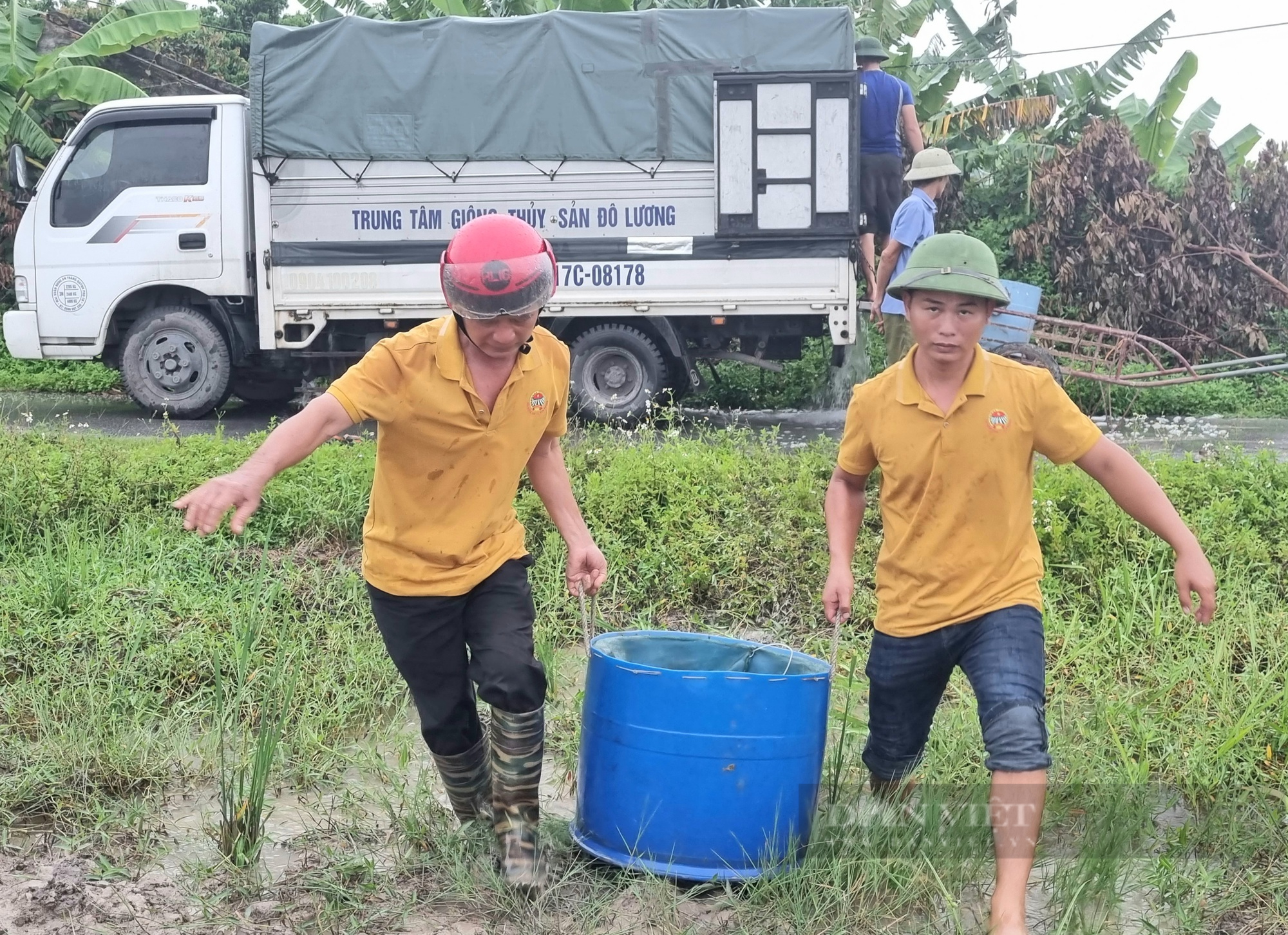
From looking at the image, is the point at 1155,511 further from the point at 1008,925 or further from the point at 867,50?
the point at 867,50

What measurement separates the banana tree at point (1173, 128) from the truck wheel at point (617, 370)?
24.8ft

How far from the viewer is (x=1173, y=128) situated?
51.4 feet

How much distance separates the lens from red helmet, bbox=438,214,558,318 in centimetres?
296

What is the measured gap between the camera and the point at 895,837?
3.20 m

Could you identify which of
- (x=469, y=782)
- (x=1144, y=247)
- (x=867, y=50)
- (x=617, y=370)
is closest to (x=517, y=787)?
(x=469, y=782)

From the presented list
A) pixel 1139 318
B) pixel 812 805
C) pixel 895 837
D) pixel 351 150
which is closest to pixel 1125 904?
pixel 895 837

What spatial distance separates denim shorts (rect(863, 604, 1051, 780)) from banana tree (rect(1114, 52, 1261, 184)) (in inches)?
506

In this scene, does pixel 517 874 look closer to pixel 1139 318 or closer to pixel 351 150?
pixel 351 150

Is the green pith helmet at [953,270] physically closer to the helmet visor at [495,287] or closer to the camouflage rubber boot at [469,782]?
the helmet visor at [495,287]

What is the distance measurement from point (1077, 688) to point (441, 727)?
236cm

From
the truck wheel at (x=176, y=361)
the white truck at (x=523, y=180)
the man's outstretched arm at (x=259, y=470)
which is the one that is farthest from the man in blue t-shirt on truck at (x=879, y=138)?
the man's outstretched arm at (x=259, y=470)

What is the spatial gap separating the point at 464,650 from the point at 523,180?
685 cm

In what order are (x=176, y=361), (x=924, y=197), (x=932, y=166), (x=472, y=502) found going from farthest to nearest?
(x=176, y=361)
(x=932, y=166)
(x=924, y=197)
(x=472, y=502)

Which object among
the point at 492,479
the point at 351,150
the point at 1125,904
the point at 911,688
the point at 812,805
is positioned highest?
the point at 351,150
